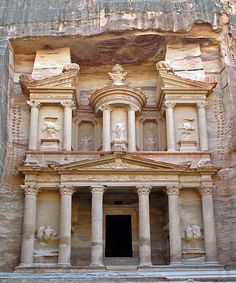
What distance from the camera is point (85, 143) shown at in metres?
21.7

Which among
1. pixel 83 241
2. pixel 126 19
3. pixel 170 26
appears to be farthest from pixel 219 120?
pixel 83 241

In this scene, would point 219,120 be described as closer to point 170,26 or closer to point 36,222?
point 170,26

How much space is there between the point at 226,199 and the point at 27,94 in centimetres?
993

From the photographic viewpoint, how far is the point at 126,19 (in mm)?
21250

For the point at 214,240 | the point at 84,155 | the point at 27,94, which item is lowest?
the point at 214,240

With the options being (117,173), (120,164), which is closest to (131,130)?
(120,164)

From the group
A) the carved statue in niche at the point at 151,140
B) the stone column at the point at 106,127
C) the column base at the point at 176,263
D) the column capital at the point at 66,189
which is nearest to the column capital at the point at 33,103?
the stone column at the point at 106,127

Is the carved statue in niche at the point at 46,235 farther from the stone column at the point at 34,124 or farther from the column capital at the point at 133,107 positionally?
the column capital at the point at 133,107

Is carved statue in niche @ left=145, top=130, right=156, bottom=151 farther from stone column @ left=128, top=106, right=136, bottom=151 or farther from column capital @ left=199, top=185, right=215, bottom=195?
column capital @ left=199, top=185, right=215, bottom=195

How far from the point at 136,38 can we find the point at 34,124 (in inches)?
243

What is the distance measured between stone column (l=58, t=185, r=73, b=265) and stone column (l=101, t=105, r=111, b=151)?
2.70 m

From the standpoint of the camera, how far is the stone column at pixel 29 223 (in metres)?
17.7

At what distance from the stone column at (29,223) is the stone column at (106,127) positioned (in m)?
3.58

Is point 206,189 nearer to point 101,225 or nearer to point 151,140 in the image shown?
point 151,140
